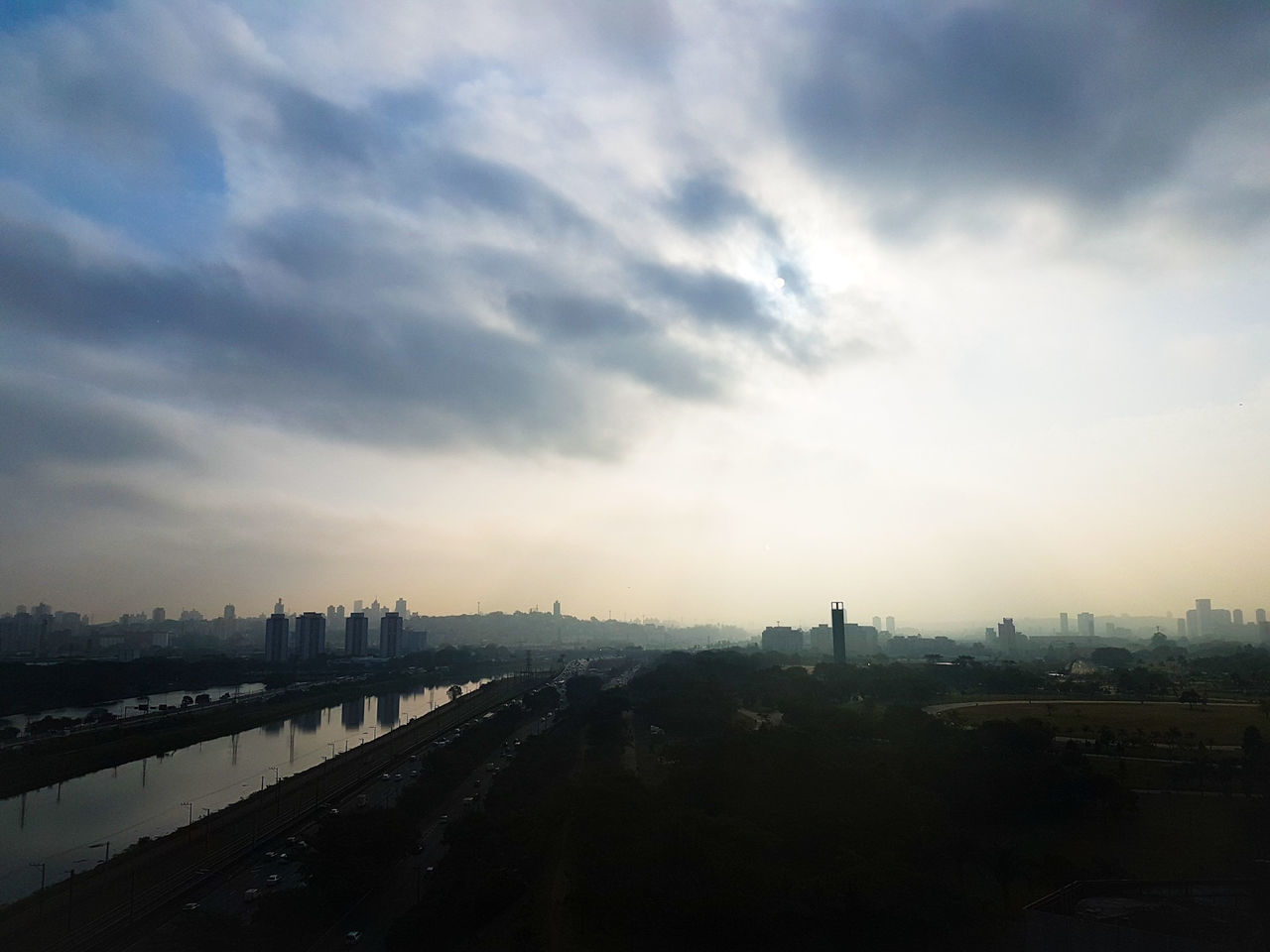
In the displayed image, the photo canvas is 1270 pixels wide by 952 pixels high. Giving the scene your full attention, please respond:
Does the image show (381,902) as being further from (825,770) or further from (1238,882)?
(1238,882)

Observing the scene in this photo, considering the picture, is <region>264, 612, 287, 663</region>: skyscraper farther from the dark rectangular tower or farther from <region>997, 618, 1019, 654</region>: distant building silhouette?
<region>997, 618, 1019, 654</region>: distant building silhouette

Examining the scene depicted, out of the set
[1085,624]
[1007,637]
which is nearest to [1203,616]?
[1085,624]

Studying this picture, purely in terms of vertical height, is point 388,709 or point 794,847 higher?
point 794,847

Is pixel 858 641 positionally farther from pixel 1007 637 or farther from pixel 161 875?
pixel 161 875

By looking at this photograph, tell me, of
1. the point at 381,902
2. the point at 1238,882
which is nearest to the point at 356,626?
the point at 381,902

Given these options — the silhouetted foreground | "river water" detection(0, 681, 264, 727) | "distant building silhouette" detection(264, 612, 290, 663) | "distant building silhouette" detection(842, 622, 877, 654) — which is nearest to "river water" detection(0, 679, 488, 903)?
the silhouetted foreground

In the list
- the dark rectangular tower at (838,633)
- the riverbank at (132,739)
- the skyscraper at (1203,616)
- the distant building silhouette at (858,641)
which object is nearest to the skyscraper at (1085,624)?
the skyscraper at (1203,616)
